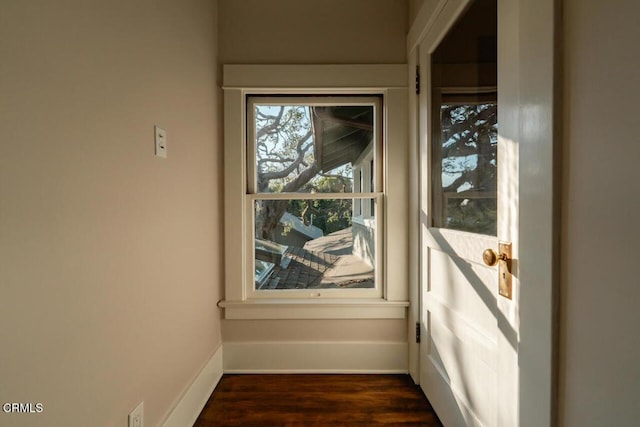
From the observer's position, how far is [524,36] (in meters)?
0.83

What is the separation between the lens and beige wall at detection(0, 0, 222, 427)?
0.69 metres

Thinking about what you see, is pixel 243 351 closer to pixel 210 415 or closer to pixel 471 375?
pixel 210 415

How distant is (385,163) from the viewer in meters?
1.96

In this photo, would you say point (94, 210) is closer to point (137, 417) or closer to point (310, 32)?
point (137, 417)

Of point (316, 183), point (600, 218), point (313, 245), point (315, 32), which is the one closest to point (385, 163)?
point (316, 183)

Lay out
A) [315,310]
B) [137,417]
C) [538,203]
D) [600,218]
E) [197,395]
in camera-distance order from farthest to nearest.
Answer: [315,310] < [197,395] < [137,417] < [538,203] < [600,218]

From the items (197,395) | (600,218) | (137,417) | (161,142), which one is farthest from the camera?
(197,395)

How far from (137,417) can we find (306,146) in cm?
157

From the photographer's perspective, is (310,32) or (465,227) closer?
(465,227)

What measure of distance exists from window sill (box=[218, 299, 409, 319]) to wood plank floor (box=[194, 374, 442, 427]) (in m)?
0.36

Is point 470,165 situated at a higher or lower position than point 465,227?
higher

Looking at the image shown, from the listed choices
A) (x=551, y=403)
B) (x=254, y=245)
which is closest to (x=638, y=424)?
(x=551, y=403)
